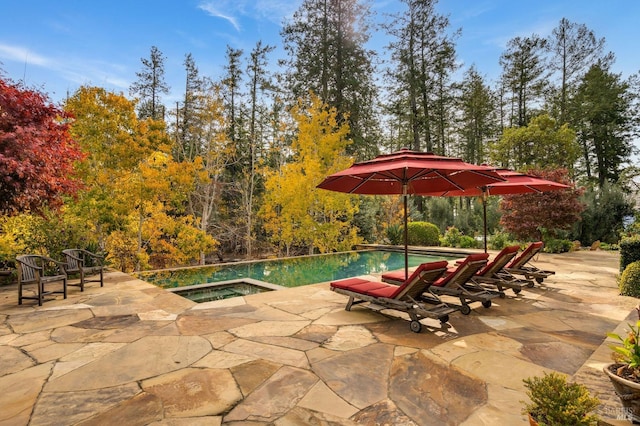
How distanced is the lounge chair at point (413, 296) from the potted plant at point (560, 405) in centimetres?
206

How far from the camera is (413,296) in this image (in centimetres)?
439

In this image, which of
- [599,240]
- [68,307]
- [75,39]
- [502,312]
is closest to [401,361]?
[502,312]

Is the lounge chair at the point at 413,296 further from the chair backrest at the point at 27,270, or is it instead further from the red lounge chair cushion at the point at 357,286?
the chair backrest at the point at 27,270

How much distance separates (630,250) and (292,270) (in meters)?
Answer: 7.43

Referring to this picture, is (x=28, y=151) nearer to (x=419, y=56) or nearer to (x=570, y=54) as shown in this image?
(x=419, y=56)

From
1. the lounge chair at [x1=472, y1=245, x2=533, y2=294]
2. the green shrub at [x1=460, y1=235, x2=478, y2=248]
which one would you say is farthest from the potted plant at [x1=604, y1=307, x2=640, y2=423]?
the green shrub at [x1=460, y1=235, x2=478, y2=248]

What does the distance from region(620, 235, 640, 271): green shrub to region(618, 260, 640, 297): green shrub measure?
38 cm

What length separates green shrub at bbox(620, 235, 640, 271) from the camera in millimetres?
5980

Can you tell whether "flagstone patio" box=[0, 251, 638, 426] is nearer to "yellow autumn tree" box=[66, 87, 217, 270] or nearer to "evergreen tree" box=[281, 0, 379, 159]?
"yellow autumn tree" box=[66, 87, 217, 270]

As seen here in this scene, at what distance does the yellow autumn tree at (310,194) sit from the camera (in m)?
12.4

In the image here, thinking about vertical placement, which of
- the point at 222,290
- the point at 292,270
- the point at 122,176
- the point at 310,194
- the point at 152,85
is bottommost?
the point at 222,290

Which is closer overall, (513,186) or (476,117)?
(513,186)

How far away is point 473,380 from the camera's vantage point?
108 inches

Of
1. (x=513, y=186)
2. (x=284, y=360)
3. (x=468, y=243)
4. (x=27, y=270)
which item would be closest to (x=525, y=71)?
(x=468, y=243)
